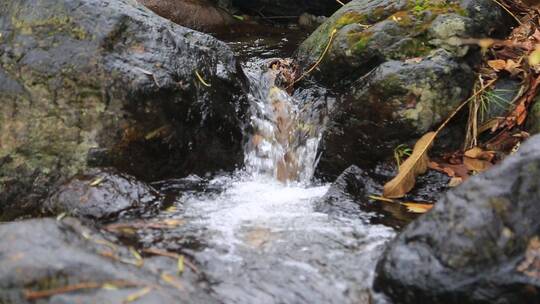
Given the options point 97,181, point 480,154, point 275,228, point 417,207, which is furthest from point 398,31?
point 97,181

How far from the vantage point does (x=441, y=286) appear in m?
2.46

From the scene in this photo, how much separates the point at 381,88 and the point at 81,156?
2269 millimetres

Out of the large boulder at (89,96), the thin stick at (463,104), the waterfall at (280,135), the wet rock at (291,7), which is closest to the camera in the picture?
the large boulder at (89,96)

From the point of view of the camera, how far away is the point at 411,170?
3.93 meters

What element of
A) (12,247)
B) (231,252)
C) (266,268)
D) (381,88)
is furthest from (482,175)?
(12,247)

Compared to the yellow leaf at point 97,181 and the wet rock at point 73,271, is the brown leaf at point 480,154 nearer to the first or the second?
the wet rock at point 73,271

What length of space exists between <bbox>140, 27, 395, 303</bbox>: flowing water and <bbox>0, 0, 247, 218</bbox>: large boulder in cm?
41

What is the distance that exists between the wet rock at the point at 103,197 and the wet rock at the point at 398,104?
1.61m

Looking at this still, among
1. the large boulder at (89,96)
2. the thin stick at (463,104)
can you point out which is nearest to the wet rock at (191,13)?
the large boulder at (89,96)

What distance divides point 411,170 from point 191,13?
18.9 ft

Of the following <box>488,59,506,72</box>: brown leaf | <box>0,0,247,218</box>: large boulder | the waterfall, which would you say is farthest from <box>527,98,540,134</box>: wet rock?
<box>0,0,247,218</box>: large boulder

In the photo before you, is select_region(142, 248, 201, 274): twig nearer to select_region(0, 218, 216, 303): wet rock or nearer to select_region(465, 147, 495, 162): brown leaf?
select_region(0, 218, 216, 303): wet rock

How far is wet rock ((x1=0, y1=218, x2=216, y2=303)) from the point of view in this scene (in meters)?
2.29

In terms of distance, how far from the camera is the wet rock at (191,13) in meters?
8.54
